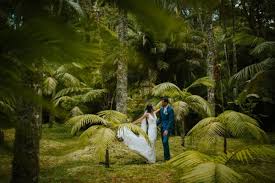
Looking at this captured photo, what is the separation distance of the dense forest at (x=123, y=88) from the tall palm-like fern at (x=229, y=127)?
0.02 metres

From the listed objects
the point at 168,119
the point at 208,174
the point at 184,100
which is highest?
the point at 184,100

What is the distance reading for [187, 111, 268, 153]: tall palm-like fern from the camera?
6685mm

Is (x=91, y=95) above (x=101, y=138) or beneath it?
above

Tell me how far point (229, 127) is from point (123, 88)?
15.2ft

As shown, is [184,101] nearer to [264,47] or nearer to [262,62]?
[262,62]

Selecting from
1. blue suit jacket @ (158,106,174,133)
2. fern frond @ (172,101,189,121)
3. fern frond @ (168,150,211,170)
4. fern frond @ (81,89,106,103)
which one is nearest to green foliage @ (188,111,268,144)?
blue suit jacket @ (158,106,174,133)

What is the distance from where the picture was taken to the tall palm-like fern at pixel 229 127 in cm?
669

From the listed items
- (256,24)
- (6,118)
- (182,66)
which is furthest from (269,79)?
(6,118)

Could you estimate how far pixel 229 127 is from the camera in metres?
7.28

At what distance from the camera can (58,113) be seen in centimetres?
64

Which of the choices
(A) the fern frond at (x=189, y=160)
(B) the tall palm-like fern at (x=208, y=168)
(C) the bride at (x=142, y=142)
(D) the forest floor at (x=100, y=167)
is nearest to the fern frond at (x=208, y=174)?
(B) the tall palm-like fern at (x=208, y=168)

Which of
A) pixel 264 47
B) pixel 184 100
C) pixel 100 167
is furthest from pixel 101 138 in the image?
pixel 264 47

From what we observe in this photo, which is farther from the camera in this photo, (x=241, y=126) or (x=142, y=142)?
(x=142, y=142)

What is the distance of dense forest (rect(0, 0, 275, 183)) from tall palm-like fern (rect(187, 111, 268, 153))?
2 centimetres
